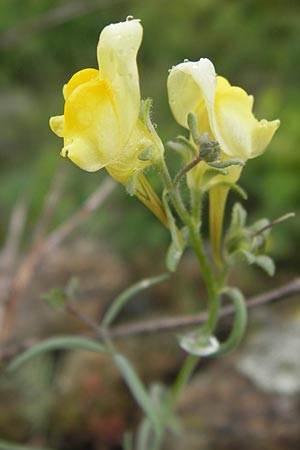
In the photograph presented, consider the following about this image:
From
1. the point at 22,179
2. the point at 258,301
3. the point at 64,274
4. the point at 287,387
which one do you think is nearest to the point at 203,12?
the point at 22,179

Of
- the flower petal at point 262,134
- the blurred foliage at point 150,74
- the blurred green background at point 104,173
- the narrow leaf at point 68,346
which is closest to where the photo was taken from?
the flower petal at point 262,134

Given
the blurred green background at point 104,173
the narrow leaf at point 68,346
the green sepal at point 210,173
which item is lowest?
the blurred green background at point 104,173

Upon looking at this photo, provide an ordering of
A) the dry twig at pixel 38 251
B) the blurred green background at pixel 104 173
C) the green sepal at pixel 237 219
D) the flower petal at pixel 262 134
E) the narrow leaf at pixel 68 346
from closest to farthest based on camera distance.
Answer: the flower petal at pixel 262 134
the green sepal at pixel 237 219
the narrow leaf at pixel 68 346
the dry twig at pixel 38 251
the blurred green background at pixel 104 173

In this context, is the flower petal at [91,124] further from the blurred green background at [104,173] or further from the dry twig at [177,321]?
the blurred green background at [104,173]

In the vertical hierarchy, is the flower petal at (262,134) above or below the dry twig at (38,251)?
above

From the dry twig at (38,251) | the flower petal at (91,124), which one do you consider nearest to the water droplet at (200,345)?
the flower petal at (91,124)

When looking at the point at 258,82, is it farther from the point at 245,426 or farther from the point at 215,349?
the point at 215,349

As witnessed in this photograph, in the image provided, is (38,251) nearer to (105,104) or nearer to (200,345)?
(200,345)

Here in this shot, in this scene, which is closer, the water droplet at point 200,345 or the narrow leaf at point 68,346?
the water droplet at point 200,345
